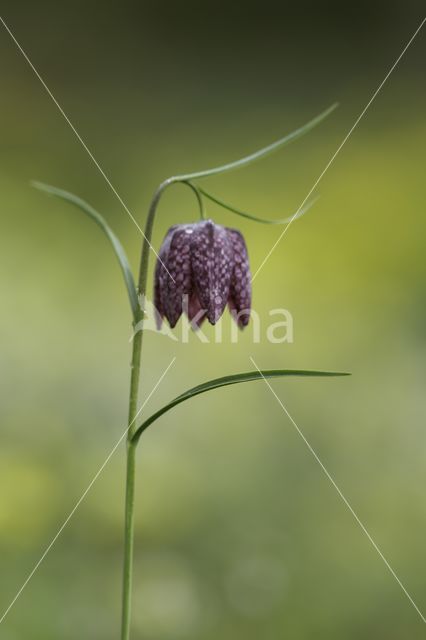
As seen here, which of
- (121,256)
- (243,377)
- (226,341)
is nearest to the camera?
(243,377)

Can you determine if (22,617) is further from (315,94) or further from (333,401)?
(315,94)

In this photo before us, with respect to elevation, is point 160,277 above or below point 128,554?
above

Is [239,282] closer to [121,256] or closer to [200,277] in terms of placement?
[200,277]

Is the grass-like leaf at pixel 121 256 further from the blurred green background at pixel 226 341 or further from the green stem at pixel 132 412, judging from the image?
the blurred green background at pixel 226 341

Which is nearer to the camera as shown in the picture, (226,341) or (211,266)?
(211,266)

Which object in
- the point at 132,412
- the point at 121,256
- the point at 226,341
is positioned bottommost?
the point at 132,412

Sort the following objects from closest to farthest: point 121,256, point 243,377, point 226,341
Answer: point 243,377 < point 121,256 < point 226,341

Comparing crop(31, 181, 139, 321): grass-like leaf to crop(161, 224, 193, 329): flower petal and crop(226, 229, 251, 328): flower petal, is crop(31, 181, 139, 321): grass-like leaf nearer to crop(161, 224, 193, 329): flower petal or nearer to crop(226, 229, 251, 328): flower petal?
crop(161, 224, 193, 329): flower petal

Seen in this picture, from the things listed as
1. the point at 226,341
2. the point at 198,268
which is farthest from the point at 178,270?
the point at 226,341
